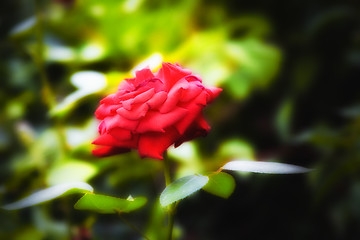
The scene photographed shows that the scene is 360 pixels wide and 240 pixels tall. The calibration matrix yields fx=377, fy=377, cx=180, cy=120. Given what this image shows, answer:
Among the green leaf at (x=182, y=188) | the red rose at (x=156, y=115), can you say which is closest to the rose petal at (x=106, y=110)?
the red rose at (x=156, y=115)

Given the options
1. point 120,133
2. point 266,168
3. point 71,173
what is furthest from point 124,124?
point 71,173

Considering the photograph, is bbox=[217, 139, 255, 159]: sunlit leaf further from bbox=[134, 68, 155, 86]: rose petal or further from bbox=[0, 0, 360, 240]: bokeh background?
bbox=[134, 68, 155, 86]: rose petal

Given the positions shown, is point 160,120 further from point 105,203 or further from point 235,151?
point 235,151

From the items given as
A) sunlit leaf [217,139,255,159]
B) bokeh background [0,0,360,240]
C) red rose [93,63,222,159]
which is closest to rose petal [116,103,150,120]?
red rose [93,63,222,159]

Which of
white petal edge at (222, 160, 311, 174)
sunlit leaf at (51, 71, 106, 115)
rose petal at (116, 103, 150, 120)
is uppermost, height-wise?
sunlit leaf at (51, 71, 106, 115)

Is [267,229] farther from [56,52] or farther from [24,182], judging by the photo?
[56,52]

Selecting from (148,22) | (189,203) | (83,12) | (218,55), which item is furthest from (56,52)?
(189,203)
